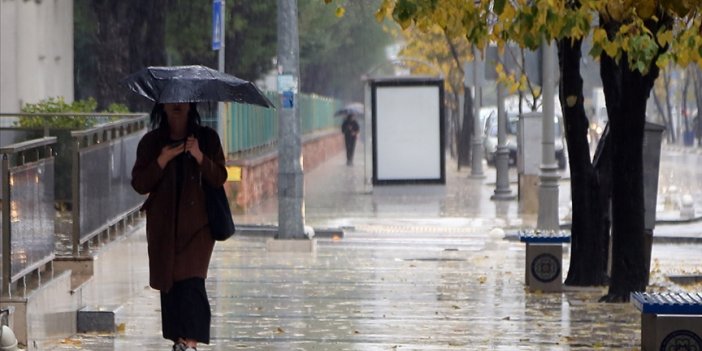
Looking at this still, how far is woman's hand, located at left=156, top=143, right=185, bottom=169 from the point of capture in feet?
31.5

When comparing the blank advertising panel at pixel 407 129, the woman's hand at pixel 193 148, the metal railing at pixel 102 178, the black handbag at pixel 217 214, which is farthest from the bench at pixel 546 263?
the blank advertising panel at pixel 407 129

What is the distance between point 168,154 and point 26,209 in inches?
63.9

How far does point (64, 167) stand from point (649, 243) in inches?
220

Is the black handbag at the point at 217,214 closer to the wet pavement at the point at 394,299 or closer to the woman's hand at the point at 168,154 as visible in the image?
the woman's hand at the point at 168,154

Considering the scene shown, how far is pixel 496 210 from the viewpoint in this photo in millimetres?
30391

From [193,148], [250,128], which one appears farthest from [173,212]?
[250,128]

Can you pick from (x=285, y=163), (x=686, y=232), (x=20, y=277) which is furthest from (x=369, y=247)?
(x=20, y=277)

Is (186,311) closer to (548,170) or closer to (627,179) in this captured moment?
(627,179)

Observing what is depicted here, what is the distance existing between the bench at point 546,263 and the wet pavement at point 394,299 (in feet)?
0.53

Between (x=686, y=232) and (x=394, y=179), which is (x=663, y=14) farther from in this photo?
(x=394, y=179)

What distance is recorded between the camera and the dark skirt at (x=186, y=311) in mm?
9766

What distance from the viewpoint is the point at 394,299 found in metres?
15.1

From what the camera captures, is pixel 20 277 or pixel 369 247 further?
pixel 369 247

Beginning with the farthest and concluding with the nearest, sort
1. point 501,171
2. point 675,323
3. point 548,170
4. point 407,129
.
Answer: point 407,129
point 501,171
point 548,170
point 675,323
